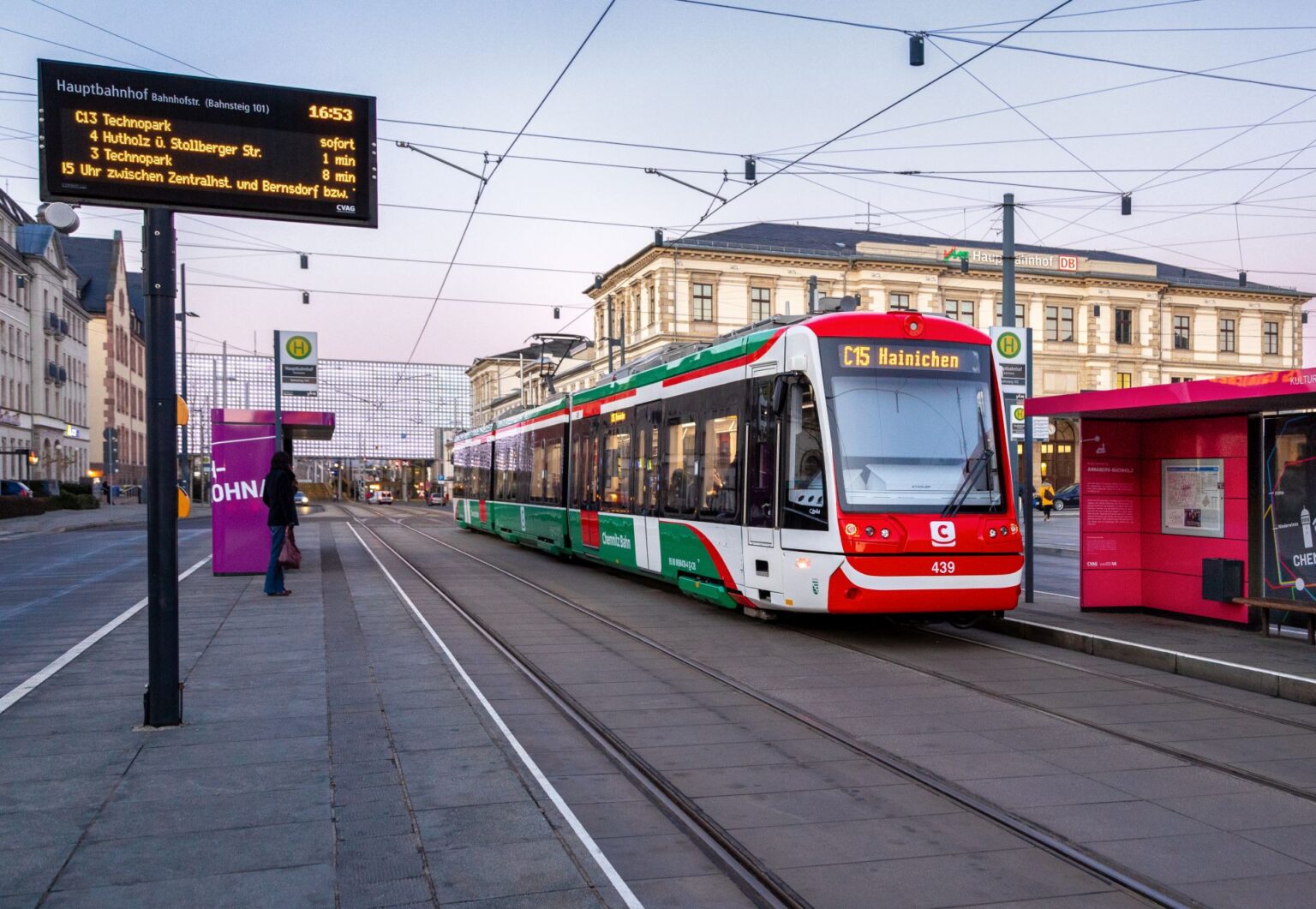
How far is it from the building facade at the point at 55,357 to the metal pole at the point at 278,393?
1783 inches

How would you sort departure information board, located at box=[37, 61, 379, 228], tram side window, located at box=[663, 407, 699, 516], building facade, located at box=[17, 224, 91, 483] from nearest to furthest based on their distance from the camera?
departure information board, located at box=[37, 61, 379, 228] → tram side window, located at box=[663, 407, 699, 516] → building facade, located at box=[17, 224, 91, 483]

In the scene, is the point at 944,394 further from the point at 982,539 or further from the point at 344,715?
the point at 344,715

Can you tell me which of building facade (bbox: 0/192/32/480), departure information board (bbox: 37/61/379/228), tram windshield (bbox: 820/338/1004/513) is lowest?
tram windshield (bbox: 820/338/1004/513)

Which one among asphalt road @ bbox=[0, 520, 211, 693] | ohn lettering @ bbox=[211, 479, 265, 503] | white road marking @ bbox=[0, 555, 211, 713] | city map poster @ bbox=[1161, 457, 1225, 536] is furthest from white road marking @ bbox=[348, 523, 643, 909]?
city map poster @ bbox=[1161, 457, 1225, 536]

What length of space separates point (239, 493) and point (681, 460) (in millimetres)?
7559

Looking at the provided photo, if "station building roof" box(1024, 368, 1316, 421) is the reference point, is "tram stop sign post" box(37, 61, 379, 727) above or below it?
above

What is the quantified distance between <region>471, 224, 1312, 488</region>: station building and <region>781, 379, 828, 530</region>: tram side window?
5139 centimetres

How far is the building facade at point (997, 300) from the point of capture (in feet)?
212

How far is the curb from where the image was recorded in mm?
8923

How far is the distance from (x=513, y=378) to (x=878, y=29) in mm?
94829

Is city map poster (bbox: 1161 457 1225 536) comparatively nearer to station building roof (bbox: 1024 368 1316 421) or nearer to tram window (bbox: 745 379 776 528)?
station building roof (bbox: 1024 368 1316 421)

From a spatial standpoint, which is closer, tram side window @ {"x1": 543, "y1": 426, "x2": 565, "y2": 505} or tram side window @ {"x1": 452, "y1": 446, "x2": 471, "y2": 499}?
tram side window @ {"x1": 543, "y1": 426, "x2": 565, "y2": 505}

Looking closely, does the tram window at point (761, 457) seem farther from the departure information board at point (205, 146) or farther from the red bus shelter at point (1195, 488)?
the departure information board at point (205, 146)

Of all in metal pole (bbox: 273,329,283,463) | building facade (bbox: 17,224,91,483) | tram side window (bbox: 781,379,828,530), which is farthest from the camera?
building facade (bbox: 17,224,91,483)
